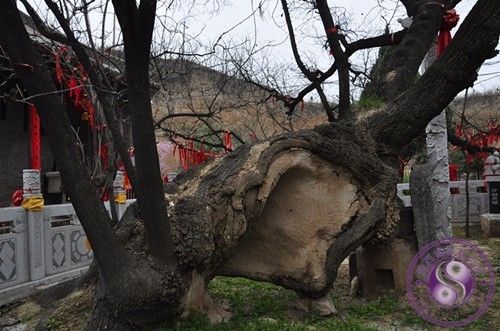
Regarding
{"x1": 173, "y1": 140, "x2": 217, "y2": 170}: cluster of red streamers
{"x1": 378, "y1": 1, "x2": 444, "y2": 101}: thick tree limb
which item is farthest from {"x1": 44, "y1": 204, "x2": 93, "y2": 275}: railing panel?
{"x1": 378, "y1": 1, "x2": 444, "y2": 101}: thick tree limb

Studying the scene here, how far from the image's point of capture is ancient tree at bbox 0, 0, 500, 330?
327 cm

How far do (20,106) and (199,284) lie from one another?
750 cm

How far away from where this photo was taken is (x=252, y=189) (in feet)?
14.6

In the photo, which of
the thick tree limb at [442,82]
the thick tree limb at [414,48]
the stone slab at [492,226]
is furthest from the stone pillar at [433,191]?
the stone slab at [492,226]

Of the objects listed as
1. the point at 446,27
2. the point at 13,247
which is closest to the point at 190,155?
the point at 13,247

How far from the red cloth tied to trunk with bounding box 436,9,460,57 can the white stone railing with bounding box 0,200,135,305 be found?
5272 mm

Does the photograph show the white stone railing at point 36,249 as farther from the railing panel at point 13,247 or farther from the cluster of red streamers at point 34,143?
the cluster of red streamers at point 34,143

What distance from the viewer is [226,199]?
433cm

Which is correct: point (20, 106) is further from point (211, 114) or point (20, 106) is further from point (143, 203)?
point (143, 203)

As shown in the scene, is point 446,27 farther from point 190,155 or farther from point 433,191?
point 190,155

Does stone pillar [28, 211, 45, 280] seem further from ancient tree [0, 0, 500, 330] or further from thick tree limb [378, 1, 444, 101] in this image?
thick tree limb [378, 1, 444, 101]

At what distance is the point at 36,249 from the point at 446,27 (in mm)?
5657

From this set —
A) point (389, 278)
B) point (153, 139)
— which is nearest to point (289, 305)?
point (389, 278)

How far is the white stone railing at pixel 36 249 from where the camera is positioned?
594cm
